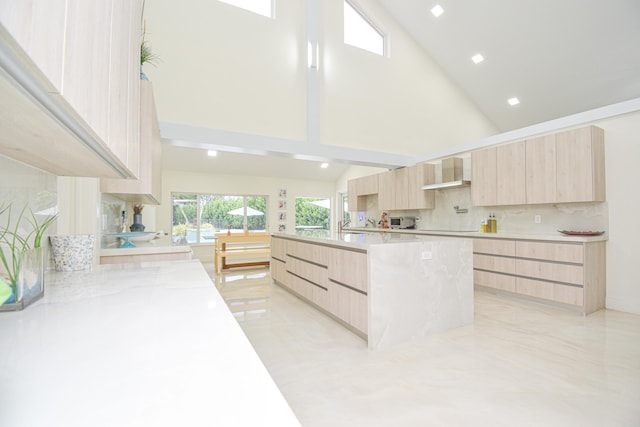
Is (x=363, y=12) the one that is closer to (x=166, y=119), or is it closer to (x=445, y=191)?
(x=445, y=191)

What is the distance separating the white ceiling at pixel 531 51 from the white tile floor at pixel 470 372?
4.17m

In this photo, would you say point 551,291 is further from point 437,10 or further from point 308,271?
point 437,10

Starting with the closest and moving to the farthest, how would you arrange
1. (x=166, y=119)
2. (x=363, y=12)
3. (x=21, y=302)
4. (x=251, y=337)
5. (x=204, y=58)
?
(x=21, y=302) < (x=251, y=337) < (x=166, y=119) < (x=204, y=58) < (x=363, y=12)

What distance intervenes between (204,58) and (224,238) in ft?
11.1

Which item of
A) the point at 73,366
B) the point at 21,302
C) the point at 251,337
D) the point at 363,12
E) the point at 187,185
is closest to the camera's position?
the point at 73,366

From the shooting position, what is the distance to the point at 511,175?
163 inches

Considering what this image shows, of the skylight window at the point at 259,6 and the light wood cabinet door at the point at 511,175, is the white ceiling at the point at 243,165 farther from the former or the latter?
the light wood cabinet door at the point at 511,175

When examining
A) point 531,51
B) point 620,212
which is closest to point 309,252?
point 620,212

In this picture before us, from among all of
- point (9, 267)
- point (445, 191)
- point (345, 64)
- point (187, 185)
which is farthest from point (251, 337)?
point (187, 185)

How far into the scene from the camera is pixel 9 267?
96 centimetres

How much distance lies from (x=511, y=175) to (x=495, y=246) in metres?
1.03

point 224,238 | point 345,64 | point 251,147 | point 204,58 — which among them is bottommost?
point 224,238

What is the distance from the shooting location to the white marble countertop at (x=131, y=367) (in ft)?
1.36

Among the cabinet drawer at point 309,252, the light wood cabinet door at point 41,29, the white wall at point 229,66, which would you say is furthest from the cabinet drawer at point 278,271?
the light wood cabinet door at point 41,29
